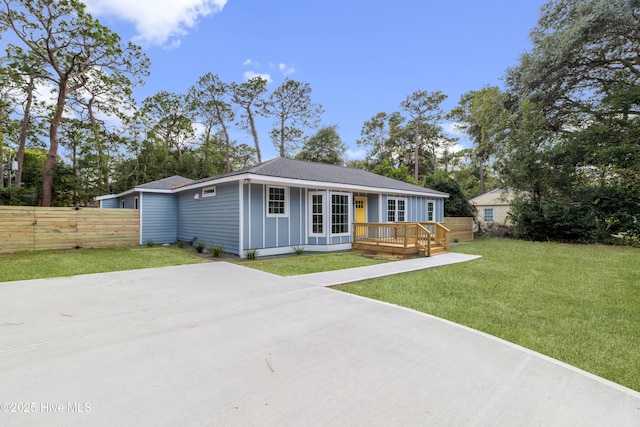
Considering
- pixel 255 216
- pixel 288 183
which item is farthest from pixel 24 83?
pixel 288 183

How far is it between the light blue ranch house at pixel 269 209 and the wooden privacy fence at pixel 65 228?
67 cm

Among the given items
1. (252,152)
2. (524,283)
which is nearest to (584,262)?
(524,283)

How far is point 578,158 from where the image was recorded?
14.4 m

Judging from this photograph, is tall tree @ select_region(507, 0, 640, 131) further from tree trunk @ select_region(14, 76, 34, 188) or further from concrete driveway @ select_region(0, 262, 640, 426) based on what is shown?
tree trunk @ select_region(14, 76, 34, 188)

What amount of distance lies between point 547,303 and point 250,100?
2484 cm

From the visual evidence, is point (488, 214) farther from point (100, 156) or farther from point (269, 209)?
point (100, 156)

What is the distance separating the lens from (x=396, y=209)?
1282 centimetres

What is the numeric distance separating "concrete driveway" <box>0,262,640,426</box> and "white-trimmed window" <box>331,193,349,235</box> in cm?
643

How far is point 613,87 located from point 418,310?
17.9 metres

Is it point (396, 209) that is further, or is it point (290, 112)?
point (290, 112)

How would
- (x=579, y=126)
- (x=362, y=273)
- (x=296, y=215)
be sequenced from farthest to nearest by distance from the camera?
(x=579, y=126), (x=296, y=215), (x=362, y=273)

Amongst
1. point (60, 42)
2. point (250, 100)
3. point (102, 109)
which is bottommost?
point (102, 109)

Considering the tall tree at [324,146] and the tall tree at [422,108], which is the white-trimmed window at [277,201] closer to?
the tall tree at [324,146]

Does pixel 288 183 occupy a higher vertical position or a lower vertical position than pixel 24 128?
lower
